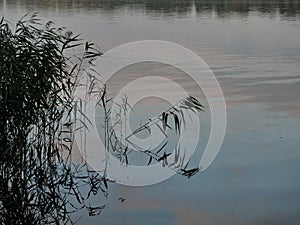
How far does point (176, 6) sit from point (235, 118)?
789 inches

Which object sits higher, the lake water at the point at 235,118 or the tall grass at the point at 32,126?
the tall grass at the point at 32,126

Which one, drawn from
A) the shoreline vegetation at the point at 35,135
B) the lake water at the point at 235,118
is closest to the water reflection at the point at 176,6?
the lake water at the point at 235,118

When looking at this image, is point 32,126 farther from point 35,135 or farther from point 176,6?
point 176,6

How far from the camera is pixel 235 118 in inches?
311

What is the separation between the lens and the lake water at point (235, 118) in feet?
17.0

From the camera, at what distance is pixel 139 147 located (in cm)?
651

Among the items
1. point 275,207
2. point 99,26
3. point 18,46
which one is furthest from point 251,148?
point 99,26

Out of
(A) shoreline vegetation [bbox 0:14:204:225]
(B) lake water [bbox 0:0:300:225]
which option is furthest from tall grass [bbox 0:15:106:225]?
(B) lake water [bbox 0:0:300:225]

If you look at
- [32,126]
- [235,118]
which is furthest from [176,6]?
[32,126]

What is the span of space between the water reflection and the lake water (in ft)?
9.14

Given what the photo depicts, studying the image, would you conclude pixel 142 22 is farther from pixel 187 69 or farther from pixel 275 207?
pixel 275 207

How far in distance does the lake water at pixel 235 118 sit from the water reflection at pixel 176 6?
2.79 metres

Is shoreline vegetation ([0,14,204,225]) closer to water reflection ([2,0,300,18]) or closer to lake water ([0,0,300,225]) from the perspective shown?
lake water ([0,0,300,225])

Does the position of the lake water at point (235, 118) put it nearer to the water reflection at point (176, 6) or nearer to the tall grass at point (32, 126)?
the tall grass at point (32, 126)
